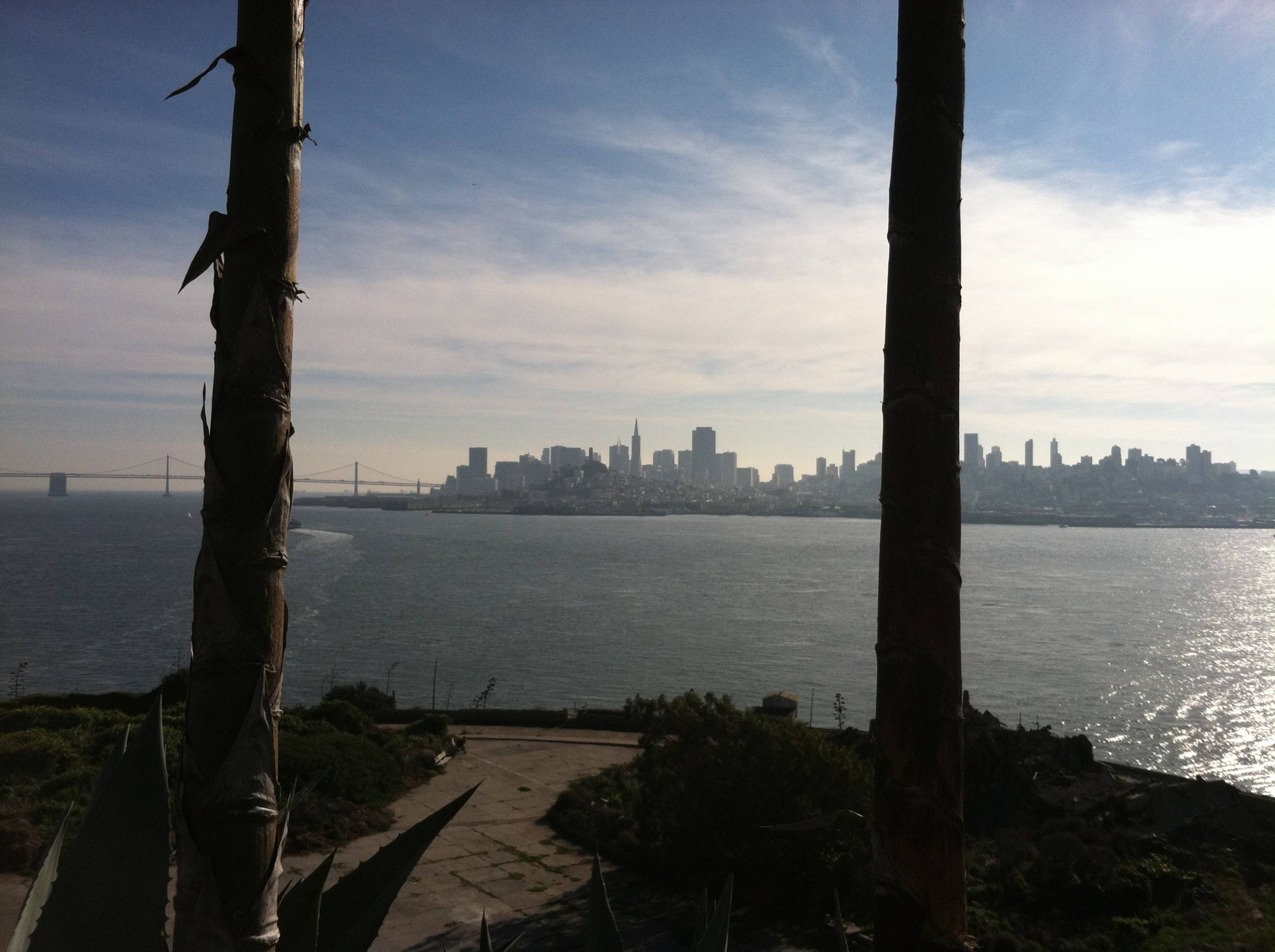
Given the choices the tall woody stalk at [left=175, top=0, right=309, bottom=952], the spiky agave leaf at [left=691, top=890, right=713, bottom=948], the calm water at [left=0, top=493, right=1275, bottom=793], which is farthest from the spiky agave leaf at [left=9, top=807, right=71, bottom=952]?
the calm water at [left=0, top=493, right=1275, bottom=793]

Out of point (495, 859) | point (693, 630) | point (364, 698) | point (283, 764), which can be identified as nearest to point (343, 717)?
point (364, 698)

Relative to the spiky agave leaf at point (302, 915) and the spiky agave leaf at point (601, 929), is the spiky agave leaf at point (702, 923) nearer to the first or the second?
the spiky agave leaf at point (601, 929)

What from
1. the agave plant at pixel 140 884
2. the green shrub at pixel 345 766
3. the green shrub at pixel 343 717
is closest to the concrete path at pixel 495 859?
the green shrub at pixel 345 766

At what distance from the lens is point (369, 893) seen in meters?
1.63

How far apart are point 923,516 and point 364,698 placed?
22.2m

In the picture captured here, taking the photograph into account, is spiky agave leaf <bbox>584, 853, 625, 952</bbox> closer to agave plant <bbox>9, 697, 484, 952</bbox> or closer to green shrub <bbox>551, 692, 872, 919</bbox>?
agave plant <bbox>9, 697, 484, 952</bbox>

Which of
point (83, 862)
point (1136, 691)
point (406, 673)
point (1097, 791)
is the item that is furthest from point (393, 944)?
point (1136, 691)

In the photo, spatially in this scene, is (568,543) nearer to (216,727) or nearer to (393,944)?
(393,944)

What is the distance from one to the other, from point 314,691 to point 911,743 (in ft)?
119

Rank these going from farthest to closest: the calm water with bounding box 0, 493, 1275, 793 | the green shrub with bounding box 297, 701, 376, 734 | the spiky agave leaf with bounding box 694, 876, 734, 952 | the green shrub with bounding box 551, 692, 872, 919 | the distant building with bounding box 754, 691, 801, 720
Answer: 1. the calm water with bounding box 0, 493, 1275, 793
2. the distant building with bounding box 754, 691, 801, 720
3. the green shrub with bounding box 297, 701, 376, 734
4. the green shrub with bounding box 551, 692, 872, 919
5. the spiky agave leaf with bounding box 694, 876, 734, 952

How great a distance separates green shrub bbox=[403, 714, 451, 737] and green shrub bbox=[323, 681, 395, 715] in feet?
7.57

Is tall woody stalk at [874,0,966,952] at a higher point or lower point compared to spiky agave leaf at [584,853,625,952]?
higher

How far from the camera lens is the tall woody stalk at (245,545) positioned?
119 cm

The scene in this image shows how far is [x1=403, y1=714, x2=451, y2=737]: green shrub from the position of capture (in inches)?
740
